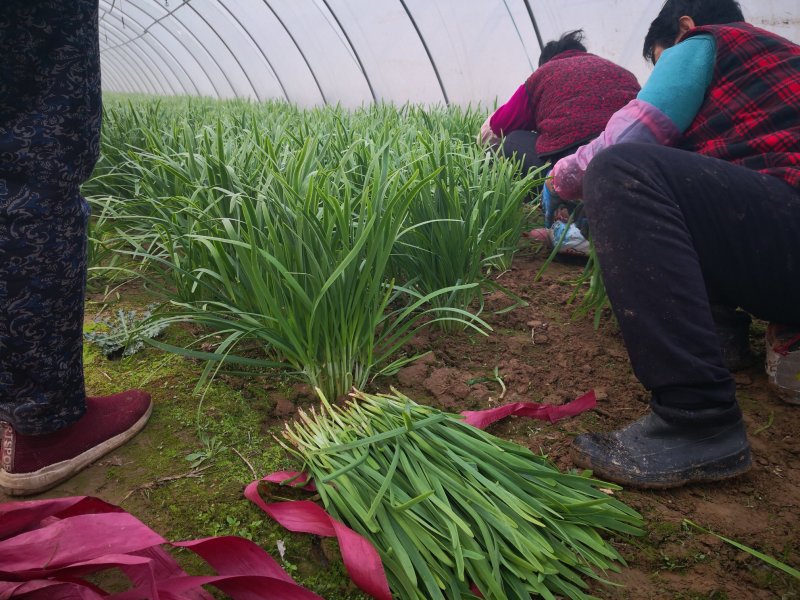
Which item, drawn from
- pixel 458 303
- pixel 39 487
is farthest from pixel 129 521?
pixel 458 303

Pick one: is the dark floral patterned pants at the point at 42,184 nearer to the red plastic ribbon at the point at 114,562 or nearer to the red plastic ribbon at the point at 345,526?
the red plastic ribbon at the point at 114,562

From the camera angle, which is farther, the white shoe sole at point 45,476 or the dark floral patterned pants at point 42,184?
the white shoe sole at point 45,476

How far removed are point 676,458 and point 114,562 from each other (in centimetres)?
87

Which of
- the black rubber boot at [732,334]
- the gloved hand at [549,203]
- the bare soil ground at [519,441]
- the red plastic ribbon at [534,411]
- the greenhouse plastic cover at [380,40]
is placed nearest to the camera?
the bare soil ground at [519,441]

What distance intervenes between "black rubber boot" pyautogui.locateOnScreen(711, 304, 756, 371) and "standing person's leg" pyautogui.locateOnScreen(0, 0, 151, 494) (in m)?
1.38

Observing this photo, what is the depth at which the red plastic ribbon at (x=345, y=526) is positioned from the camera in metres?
0.76

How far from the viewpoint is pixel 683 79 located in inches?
48.5

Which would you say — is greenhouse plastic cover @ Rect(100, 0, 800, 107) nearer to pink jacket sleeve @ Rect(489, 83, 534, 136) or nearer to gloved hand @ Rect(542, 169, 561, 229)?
pink jacket sleeve @ Rect(489, 83, 534, 136)

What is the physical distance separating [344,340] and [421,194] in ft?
1.76

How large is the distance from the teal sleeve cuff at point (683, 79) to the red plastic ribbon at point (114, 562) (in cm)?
117

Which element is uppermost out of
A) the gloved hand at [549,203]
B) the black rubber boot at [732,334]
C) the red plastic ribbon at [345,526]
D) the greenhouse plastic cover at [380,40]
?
the greenhouse plastic cover at [380,40]

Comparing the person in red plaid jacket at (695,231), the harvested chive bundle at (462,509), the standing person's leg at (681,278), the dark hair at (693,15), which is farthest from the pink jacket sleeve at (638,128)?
the harvested chive bundle at (462,509)

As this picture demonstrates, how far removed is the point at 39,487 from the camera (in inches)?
39.4

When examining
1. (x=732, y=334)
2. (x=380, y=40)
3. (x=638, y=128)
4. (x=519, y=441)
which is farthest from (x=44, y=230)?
(x=380, y=40)
